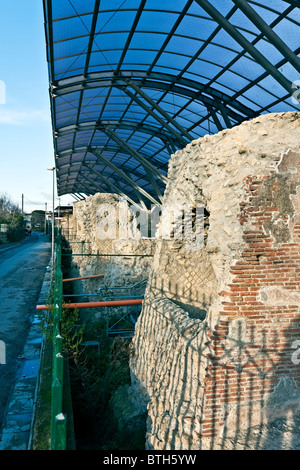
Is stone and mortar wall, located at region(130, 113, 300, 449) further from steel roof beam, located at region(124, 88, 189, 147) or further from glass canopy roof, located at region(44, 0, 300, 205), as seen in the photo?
steel roof beam, located at region(124, 88, 189, 147)

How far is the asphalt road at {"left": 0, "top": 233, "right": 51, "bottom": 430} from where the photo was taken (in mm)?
7409

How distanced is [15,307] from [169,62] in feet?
35.2

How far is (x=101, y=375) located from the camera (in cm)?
805

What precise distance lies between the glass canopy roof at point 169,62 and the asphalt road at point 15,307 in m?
7.94

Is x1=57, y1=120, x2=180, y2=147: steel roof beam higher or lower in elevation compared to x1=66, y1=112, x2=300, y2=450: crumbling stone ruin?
higher

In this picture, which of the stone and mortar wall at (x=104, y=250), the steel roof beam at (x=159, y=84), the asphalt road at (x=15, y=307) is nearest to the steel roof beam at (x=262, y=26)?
the steel roof beam at (x=159, y=84)

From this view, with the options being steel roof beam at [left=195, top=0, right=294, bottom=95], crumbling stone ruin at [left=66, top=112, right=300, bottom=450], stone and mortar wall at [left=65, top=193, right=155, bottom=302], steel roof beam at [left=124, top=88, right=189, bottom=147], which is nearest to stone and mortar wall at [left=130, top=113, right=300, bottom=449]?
crumbling stone ruin at [left=66, top=112, right=300, bottom=450]

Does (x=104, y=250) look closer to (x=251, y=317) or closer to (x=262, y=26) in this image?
(x=262, y=26)

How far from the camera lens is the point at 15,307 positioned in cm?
1239

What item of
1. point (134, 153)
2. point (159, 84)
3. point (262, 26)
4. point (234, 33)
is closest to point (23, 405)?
Result: point (262, 26)

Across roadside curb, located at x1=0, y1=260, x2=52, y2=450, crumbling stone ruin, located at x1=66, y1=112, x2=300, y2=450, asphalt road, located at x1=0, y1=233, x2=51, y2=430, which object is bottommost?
roadside curb, located at x1=0, y1=260, x2=52, y2=450

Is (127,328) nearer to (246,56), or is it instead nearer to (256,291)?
(256,291)

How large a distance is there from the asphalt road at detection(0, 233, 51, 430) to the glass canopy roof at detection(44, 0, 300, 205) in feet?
26.1

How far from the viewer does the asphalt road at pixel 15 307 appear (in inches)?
292
